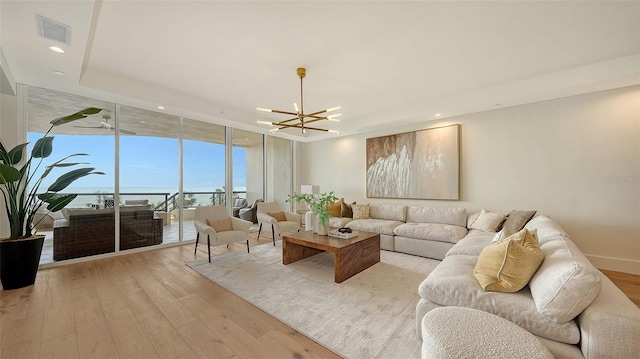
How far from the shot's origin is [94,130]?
405 centimetres

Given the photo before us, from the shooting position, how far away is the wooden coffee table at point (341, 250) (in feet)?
10.3

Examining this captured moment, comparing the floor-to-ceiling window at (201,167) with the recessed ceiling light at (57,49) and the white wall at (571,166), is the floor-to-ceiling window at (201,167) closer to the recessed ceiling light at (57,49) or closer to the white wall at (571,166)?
the recessed ceiling light at (57,49)

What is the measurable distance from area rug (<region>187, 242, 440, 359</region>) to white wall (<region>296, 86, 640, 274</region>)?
196 cm

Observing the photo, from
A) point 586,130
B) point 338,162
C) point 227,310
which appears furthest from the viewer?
point 338,162

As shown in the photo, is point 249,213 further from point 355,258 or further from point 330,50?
point 330,50

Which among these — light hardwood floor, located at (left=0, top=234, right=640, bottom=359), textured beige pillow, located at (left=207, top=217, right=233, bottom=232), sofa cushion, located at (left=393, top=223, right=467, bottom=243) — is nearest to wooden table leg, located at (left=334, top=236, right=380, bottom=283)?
sofa cushion, located at (left=393, top=223, right=467, bottom=243)

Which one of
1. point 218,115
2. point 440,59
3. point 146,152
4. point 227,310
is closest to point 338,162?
point 218,115

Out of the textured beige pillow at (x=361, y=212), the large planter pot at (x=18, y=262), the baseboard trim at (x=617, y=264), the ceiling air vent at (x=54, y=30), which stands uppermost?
the ceiling air vent at (x=54, y=30)

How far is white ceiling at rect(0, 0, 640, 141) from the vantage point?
2234mm

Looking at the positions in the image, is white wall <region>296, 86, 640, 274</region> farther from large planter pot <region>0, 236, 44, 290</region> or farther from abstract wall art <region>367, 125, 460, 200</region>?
large planter pot <region>0, 236, 44, 290</region>

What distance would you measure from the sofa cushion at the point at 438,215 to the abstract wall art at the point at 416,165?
11.3 inches

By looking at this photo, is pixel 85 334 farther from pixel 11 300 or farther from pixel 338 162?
pixel 338 162

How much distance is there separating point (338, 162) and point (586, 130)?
462cm

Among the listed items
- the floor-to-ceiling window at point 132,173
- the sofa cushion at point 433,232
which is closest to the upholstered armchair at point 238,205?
the floor-to-ceiling window at point 132,173
